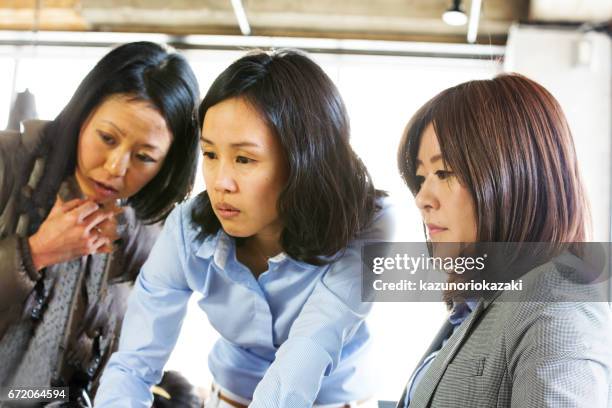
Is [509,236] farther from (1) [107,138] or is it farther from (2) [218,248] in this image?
(1) [107,138]

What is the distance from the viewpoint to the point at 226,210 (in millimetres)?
1048

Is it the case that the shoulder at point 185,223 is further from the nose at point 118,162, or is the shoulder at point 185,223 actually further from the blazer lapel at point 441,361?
the blazer lapel at point 441,361

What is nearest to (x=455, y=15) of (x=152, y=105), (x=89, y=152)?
(x=152, y=105)

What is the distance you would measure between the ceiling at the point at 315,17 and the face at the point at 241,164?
0.76 ft

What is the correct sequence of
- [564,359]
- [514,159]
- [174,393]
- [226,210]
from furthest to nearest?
1. [174,393]
2. [226,210]
3. [514,159]
4. [564,359]

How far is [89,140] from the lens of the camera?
47.6 inches

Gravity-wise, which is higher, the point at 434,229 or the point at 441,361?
the point at 434,229

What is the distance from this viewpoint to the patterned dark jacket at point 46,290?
48.1 inches

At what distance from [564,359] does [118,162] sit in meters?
0.80

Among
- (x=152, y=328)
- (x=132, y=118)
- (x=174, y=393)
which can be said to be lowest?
(x=174, y=393)

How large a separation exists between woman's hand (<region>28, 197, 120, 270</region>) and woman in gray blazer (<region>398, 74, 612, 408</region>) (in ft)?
1.89

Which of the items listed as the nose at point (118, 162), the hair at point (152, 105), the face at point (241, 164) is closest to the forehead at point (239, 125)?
the face at point (241, 164)

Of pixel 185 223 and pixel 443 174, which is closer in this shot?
pixel 443 174

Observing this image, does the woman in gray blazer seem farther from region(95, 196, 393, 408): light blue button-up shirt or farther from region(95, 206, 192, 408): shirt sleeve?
region(95, 206, 192, 408): shirt sleeve
